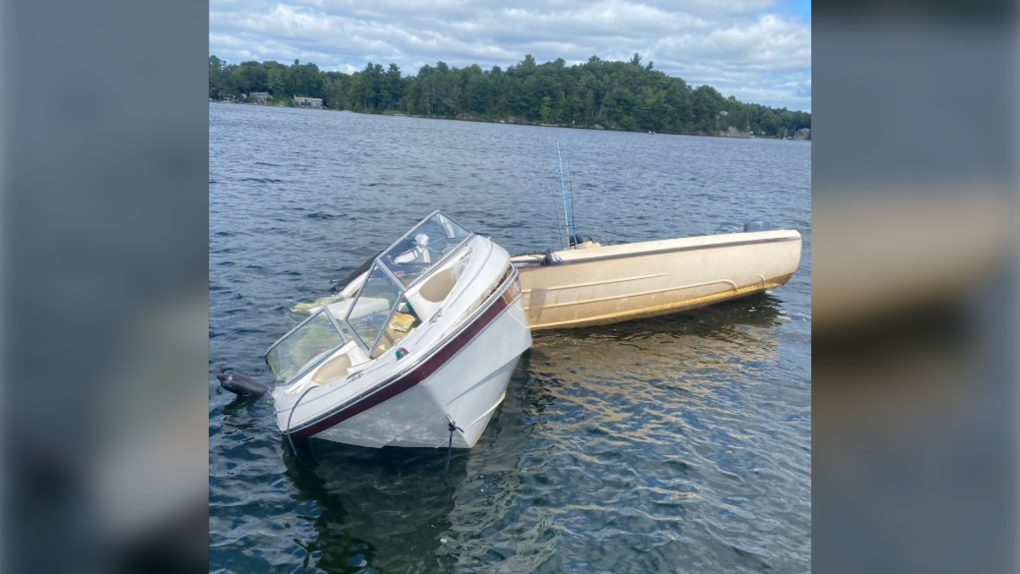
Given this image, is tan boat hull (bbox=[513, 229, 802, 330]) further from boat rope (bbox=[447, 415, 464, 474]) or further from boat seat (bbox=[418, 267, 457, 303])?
boat rope (bbox=[447, 415, 464, 474])

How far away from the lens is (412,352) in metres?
9.10

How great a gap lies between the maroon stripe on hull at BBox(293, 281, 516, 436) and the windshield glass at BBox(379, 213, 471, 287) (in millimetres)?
1944

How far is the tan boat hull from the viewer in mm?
15195

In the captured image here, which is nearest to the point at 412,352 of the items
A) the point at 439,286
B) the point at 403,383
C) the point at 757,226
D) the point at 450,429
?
the point at 403,383

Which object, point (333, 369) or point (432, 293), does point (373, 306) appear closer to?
point (432, 293)

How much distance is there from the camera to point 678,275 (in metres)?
16.5

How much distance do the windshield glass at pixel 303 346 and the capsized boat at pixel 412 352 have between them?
0.05 ft

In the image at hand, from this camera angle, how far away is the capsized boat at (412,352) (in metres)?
9.04

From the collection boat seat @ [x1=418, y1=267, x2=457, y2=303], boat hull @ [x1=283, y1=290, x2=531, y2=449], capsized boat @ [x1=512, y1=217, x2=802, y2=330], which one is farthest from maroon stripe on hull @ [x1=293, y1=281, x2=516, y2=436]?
capsized boat @ [x1=512, y1=217, x2=802, y2=330]
